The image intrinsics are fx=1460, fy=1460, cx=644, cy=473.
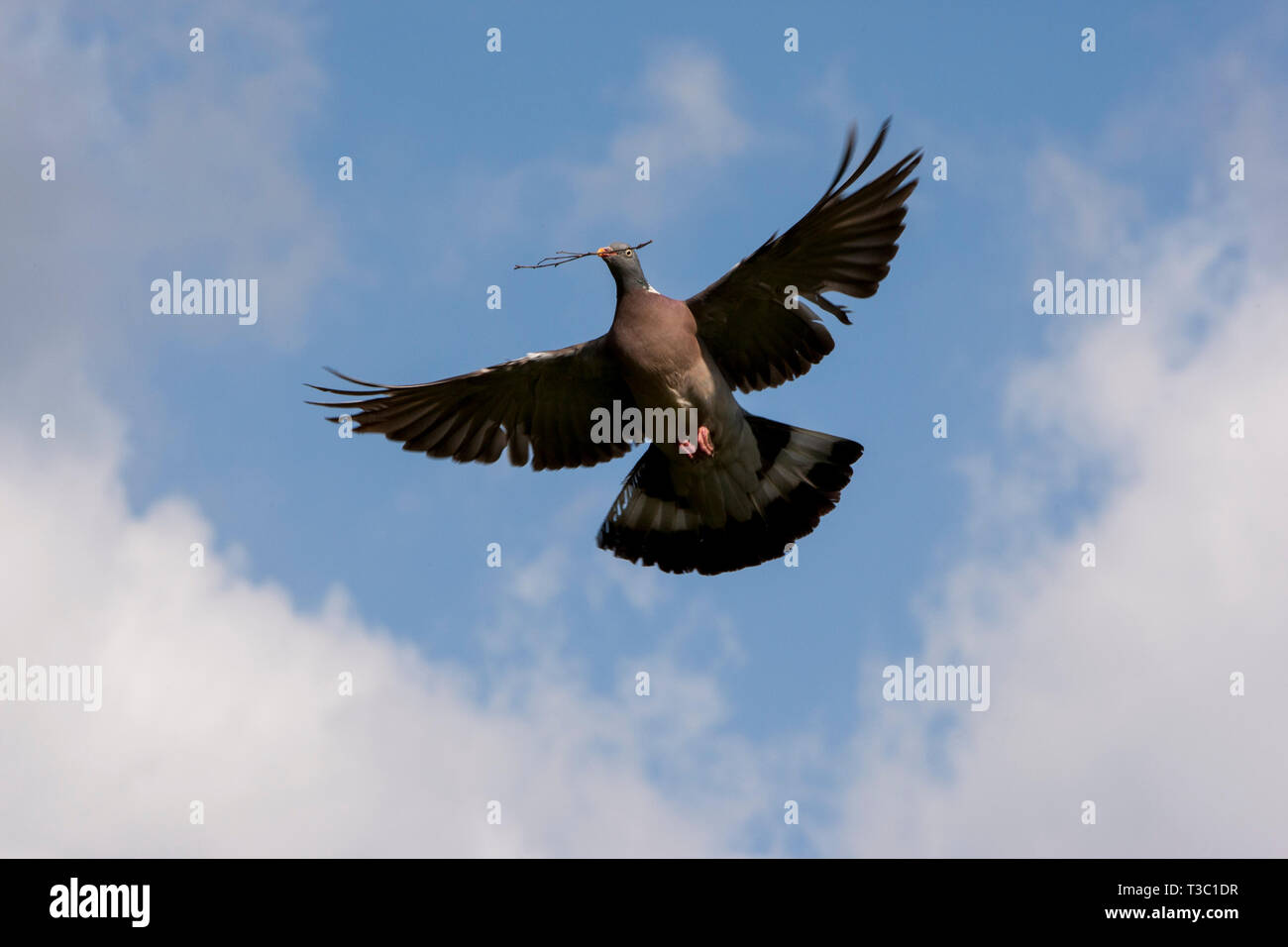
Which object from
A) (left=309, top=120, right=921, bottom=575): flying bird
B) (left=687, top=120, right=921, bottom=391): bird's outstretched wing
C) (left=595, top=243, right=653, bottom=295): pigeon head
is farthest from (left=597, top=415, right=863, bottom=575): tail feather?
(left=595, top=243, right=653, bottom=295): pigeon head

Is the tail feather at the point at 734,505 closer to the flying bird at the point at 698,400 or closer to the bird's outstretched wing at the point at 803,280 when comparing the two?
the flying bird at the point at 698,400

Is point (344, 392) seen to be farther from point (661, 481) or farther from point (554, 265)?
point (661, 481)

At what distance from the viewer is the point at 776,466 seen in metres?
11.6

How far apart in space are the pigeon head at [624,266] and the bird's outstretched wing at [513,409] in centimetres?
48

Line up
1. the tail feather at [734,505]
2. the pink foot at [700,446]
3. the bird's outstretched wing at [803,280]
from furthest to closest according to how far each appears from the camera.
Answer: the tail feather at [734,505]
the pink foot at [700,446]
the bird's outstretched wing at [803,280]

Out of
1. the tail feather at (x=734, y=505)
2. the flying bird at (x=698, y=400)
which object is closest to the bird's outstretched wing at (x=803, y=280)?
the flying bird at (x=698, y=400)

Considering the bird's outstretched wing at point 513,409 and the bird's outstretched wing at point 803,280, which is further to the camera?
the bird's outstretched wing at point 513,409

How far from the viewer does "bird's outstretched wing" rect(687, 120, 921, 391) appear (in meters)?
10.5

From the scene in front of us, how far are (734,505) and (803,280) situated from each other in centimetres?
188

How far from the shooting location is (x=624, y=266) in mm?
11203

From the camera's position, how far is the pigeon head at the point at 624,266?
11188mm

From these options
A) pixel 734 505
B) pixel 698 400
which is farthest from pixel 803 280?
pixel 734 505

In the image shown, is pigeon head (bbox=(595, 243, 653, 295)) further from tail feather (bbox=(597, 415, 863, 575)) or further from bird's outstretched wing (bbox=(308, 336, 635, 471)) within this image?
tail feather (bbox=(597, 415, 863, 575))

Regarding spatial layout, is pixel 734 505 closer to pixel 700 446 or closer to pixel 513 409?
pixel 700 446
